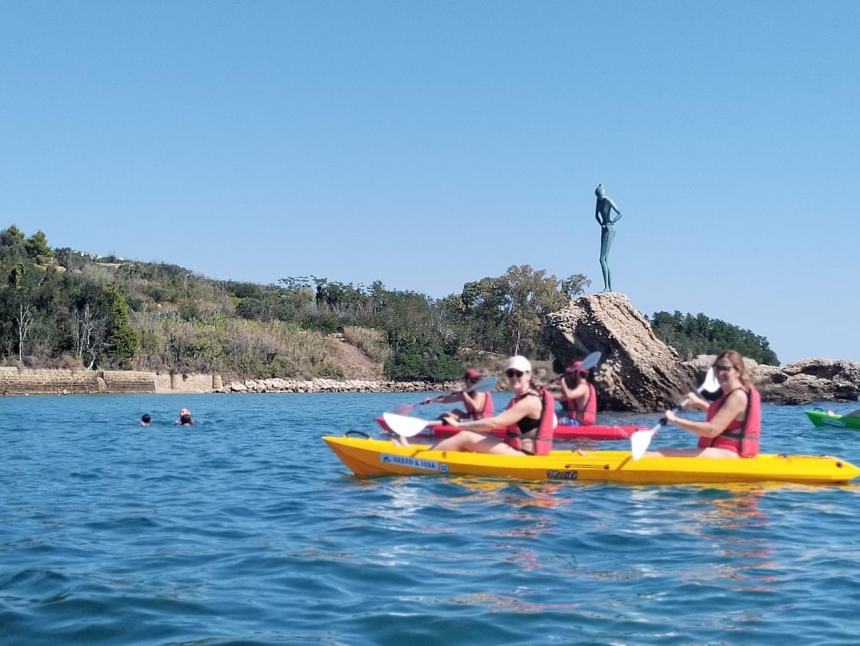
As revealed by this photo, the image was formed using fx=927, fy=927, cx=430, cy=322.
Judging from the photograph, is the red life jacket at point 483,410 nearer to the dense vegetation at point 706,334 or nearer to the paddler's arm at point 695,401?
the paddler's arm at point 695,401

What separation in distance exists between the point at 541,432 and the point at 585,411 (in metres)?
4.90

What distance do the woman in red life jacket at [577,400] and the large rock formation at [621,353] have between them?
8177mm

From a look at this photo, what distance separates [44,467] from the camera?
1103 centimetres

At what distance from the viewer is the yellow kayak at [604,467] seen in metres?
8.78

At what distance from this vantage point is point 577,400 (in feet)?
45.7

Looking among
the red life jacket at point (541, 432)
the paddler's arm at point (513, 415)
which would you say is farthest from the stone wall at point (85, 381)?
the paddler's arm at point (513, 415)

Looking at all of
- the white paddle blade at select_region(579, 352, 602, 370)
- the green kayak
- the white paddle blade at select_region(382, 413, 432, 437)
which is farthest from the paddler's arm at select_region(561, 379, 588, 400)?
the green kayak

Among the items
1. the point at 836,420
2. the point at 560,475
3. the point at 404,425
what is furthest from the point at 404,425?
the point at 836,420

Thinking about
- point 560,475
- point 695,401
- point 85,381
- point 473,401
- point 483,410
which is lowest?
point 560,475

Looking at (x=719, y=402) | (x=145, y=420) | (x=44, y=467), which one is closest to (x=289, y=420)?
(x=145, y=420)

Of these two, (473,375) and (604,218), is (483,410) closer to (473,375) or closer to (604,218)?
(473,375)

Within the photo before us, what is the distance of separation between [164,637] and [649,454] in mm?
6035

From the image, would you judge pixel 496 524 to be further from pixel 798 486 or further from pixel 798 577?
pixel 798 486

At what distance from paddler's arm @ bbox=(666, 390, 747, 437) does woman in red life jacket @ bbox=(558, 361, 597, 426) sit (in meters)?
4.98
